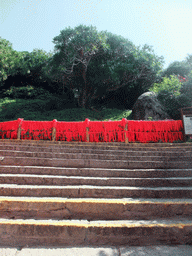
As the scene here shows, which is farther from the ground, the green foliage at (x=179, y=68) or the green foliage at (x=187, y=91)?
the green foliage at (x=179, y=68)

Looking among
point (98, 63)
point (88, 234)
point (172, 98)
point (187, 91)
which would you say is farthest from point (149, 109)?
point (88, 234)

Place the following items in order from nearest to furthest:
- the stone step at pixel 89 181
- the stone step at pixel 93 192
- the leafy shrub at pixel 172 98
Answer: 1. the stone step at pixel 93 192
2. the stone step at pixel 89 181
3. the leafy shrub at pixel 172 98

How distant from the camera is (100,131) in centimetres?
815

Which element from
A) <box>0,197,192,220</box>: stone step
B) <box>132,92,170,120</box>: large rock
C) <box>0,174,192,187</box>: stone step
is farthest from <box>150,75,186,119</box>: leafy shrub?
<box>0,197,192,220</box>: stone step

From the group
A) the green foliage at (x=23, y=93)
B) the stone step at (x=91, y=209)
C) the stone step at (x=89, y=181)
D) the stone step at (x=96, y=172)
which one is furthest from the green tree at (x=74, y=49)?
the stone step at (x=91, y=209)

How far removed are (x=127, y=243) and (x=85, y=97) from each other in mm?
16297

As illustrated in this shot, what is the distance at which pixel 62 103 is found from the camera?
19.1 m

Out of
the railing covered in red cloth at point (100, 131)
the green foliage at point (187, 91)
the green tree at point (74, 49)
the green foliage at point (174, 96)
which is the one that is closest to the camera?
the railing covered in red cloth at point (100, 131)

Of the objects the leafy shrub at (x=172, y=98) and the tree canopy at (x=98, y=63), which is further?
the tree canopy at (x=98, y=63)

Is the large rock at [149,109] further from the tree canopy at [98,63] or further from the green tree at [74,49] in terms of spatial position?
the green tree at [74,49]

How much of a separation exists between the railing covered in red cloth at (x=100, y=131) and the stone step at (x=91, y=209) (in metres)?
5.12

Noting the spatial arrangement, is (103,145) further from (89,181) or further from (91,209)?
(91,209)

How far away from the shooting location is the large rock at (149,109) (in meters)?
13.7

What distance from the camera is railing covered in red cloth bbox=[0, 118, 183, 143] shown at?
8133mm
